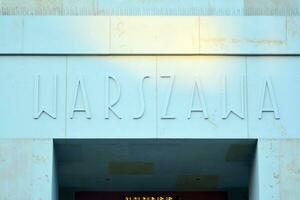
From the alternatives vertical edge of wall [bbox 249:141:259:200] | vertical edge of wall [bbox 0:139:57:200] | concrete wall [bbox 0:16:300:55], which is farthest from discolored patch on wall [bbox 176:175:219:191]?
vertical edge of wall [bbox 0:139:57:200]

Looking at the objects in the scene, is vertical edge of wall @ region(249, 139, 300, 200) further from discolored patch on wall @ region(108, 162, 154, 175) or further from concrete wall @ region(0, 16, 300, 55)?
discolored patch on wall @ region(108, 162, 154, 175)

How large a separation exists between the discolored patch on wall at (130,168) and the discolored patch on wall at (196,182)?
2.98ft

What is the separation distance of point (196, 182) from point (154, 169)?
4.03 ft

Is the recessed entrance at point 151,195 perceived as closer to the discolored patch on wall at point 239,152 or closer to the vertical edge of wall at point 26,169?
the discolored patch on wall at point 239,152

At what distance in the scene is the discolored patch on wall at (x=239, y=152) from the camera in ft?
Answer: 54.8

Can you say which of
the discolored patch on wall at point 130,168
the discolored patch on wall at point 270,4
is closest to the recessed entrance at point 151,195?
the discolored patch on wall at point 130,168

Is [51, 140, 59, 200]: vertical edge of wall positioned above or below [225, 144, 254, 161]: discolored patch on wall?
below

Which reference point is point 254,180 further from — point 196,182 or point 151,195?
point 151,195

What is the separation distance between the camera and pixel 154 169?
17859 millimetres

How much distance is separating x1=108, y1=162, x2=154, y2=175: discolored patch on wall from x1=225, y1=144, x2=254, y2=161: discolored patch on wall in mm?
1556

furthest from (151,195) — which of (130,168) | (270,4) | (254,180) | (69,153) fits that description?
(270,4)

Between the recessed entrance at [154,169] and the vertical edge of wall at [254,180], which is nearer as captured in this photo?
the vertical edge of wall at [254,180]

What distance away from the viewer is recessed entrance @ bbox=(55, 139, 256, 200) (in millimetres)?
16609

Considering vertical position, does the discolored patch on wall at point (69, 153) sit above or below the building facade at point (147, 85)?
below
